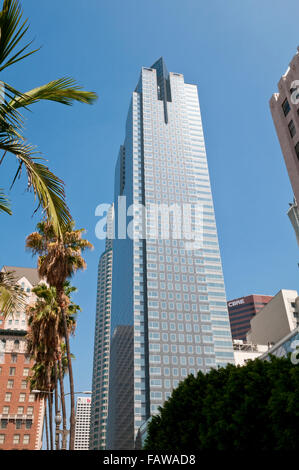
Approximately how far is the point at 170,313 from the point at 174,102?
333 feet

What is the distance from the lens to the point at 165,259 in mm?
149125

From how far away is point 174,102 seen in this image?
188375mm

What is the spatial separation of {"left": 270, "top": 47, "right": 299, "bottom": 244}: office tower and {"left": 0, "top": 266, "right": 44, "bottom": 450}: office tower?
5141 cm

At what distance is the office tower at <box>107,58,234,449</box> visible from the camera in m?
133

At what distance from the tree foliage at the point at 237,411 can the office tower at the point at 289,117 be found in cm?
2536

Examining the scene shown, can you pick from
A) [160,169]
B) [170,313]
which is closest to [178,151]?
[160,169]

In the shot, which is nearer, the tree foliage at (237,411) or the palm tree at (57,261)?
the tree foliage at (237,411)

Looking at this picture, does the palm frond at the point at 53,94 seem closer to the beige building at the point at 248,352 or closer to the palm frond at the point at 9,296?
the palm frond at the point at 9,296

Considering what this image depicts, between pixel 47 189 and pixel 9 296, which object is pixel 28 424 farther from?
pixel 47 189

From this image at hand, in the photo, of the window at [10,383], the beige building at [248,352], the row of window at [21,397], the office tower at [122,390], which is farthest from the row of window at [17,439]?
the beige building at [248,352]

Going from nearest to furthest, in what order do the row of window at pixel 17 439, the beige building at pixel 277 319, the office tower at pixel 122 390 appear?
the row of window at pixel 17 439
the beige building at pixel 277 319
the office tower at pixel 122 390

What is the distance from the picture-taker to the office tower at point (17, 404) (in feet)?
252

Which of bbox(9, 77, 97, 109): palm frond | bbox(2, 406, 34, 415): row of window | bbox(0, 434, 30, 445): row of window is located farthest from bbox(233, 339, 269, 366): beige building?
bbox(9, 77, 97, 109): palm frond

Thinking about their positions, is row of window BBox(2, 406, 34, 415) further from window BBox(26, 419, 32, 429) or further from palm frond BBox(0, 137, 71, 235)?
palm frond BBox(0, 137, 71, 235)
